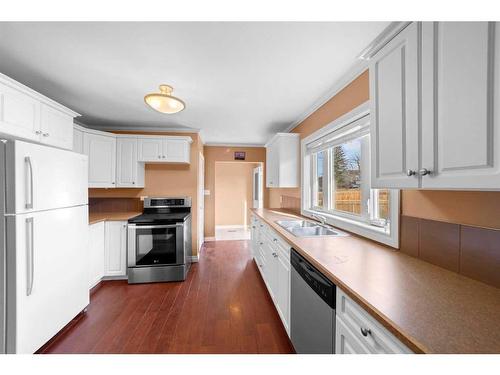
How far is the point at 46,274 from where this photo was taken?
1.69m

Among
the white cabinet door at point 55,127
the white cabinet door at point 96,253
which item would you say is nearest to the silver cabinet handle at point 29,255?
the white cabinet door at point 55,127

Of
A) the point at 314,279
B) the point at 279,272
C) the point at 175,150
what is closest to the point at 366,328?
the point at 314,279

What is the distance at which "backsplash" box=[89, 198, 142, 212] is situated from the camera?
359 centimetres

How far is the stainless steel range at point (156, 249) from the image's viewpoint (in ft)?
9.53

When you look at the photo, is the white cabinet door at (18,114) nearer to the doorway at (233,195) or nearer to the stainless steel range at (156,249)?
the stainless steel range at (156,249)

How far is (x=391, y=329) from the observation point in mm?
688

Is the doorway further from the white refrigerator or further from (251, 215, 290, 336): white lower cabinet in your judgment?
the white refrigerator

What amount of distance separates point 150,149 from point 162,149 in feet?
0.62

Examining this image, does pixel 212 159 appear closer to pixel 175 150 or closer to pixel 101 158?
pixel 175 150

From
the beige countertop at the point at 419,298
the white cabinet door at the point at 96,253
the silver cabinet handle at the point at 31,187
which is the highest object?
the silver cabinet handle at the point at 31,187

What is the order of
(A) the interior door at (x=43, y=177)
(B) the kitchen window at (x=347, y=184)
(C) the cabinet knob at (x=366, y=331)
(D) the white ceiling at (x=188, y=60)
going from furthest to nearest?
(B) the kitchen window at (x=347, y=184) < (A) the interior door at (x=43, y=177) < (D) the white ceiling at (x=188, y=60) < (C) the cabinet knob at (x=366, y=331)

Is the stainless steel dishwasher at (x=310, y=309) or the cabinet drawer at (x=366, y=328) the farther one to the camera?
the stainless steel dishwasher at (x=310, y=309)
